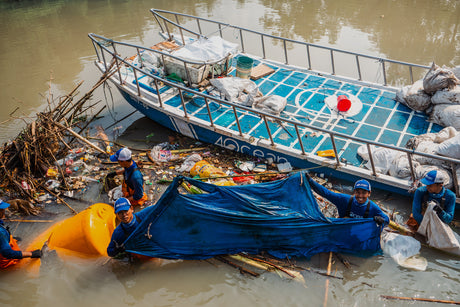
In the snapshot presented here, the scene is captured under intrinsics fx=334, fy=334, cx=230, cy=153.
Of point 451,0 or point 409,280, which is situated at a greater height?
point 451,0

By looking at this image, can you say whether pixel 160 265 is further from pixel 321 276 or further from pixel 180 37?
pixel 180 37

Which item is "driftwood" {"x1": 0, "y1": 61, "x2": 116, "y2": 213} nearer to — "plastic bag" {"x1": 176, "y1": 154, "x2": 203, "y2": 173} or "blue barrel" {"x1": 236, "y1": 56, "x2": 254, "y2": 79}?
"plastic bag" {"x1": 176, "y1": 154, "x2": 203, "y2": 173}

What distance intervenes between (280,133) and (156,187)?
280 centimetres

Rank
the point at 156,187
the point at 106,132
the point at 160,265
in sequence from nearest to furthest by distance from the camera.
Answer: the point at 160,265, the point at 156,187, the point at 106,132

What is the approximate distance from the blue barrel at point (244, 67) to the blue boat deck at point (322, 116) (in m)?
0.41

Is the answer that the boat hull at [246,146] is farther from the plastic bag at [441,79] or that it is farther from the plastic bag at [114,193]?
the plastic bag at [441,79]

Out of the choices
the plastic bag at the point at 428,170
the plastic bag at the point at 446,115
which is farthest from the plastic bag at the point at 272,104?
the plastic bag at the point at 446,115

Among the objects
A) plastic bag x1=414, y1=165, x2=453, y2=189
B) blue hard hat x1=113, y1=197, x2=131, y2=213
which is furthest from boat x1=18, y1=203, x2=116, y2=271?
plastic bag x1=414, y1=165, x2=453, y2=189

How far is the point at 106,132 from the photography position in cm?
874

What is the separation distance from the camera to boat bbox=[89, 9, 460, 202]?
6.43 meters

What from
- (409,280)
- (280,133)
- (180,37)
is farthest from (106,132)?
(409,280)

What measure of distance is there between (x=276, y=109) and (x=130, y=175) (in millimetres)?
3423

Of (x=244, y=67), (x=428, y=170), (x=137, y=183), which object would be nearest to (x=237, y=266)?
(x=137, y=183)

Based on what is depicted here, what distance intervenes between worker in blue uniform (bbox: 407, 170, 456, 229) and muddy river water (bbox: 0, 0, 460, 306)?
671mm
